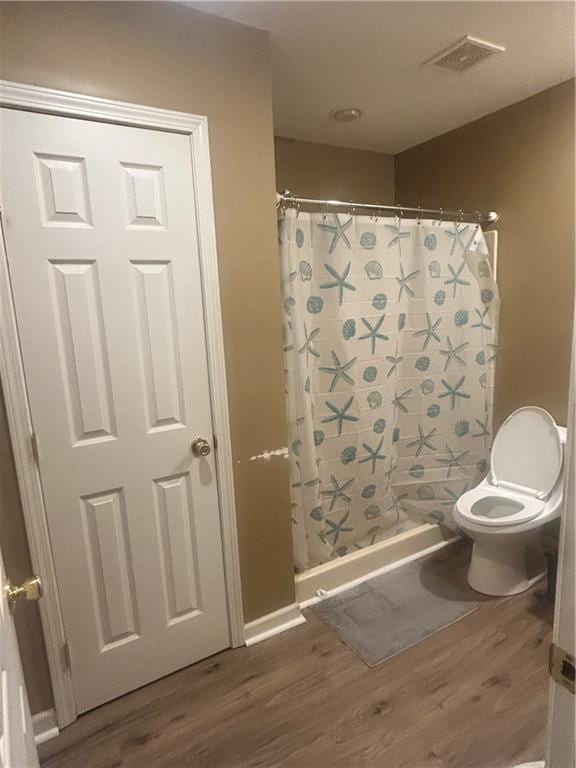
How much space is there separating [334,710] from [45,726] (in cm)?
101

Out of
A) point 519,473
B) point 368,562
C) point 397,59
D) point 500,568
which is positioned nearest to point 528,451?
point 519,473

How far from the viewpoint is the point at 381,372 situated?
7.56ft

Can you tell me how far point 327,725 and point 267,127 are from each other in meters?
2.20

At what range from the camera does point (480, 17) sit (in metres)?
1.61

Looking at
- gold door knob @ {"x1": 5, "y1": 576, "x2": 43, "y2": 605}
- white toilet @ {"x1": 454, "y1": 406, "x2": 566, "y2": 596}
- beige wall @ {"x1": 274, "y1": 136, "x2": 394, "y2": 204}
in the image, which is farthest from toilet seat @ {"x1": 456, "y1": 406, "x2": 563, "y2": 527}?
gold door knob @ {"x1": 5, "y1": 576, "x2": 43, "y2": 605}

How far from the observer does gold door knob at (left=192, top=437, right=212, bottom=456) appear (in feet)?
5.65

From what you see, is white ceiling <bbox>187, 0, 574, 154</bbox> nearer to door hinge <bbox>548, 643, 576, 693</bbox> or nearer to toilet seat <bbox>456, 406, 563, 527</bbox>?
toilet seat <bbox>456, 406, 563, 527</bbox>

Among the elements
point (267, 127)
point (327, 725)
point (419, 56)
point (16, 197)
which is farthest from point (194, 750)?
point (419, 56)

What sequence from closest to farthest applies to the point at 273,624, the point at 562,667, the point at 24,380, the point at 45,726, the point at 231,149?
1. the point at 562,667
2. the point at 24,380
3. the point at 45,726
4. the point at 231,149
5. the point at 273,624

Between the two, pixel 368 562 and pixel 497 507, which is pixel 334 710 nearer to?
pixel 368 562

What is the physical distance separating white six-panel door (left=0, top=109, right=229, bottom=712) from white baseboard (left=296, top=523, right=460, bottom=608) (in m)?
0.58

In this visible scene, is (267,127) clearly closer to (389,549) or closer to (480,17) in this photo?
(480,17)

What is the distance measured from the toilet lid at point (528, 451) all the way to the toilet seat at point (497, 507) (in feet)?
0.26

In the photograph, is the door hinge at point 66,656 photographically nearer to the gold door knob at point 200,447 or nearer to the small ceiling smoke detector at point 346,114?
the gold door knob at point 200,447
